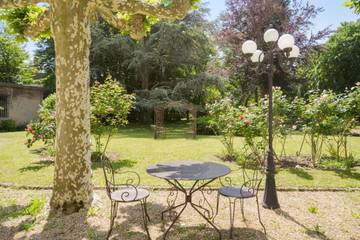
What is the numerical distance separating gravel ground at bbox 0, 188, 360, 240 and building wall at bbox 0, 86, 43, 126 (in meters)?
15.1

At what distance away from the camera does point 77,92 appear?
4.34 m

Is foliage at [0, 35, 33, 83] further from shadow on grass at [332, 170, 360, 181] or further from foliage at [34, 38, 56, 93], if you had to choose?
shadow on grass at [332, 170, 360, 181]

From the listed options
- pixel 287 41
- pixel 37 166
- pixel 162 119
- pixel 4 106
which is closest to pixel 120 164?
pixel 37 166

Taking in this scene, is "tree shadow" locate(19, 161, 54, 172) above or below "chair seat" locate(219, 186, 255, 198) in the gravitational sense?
below

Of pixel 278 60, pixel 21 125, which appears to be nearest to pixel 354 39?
pixel 278 60

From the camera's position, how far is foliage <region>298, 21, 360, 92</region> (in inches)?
1011

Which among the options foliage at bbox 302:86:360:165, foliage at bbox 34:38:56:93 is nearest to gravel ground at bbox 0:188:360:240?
foliage at bbox 302:86:360:165

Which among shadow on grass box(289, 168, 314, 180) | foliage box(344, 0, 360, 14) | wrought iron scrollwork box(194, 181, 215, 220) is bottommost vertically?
wrought iron scrollwork box(194, 181, 215, 220)

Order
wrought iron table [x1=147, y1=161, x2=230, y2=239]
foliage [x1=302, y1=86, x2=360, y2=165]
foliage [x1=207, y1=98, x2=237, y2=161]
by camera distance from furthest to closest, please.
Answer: foliage [x1=207, y1=98, x2=237, y2=161] → foliage [x1=302, y1=86, x2=360, y2=165] → wrought iron table [x1=147, y1=161, x2=230, y2=239]

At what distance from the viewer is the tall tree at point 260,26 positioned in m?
17.0

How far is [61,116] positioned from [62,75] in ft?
1.91

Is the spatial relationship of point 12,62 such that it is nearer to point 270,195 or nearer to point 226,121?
point 226,121

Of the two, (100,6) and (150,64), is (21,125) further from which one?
(100,6)

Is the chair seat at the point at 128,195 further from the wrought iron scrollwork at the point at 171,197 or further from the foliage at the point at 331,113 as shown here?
the foliage at the point at 331,113
